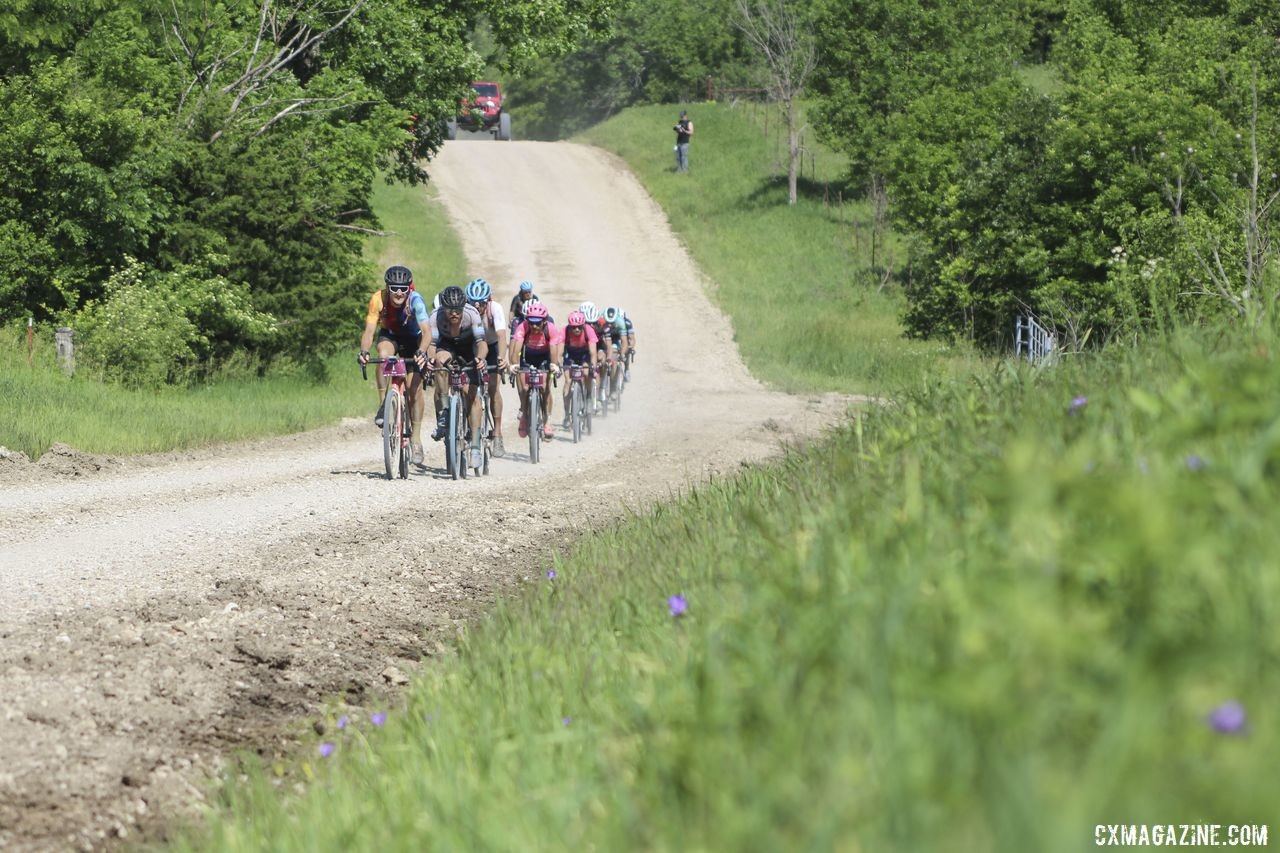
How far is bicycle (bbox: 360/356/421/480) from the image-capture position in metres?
14.3

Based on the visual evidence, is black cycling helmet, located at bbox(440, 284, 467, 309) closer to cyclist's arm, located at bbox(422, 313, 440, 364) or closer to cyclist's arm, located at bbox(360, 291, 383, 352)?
cyclist's arm, located at bbox(422, 313, 440, 364)

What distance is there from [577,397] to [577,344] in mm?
854

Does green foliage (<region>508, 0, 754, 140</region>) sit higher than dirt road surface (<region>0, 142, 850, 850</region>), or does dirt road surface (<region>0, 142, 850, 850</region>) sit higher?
green foliage (<region>508, 0, 754, 140</region>)

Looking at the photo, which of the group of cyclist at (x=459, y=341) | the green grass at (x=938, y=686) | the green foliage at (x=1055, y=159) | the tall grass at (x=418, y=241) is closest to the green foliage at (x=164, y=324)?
the group of cyclist at (x=459, y=341)

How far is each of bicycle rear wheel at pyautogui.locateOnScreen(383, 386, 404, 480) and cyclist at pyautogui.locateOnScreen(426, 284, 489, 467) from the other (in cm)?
51

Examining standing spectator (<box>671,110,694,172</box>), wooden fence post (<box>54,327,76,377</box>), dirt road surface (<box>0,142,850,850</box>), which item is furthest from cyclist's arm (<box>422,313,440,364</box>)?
standing spectator (<box>671,110,694,172</box>)

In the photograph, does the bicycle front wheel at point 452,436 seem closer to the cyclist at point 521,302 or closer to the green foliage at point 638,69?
the cyclist at point 521,302

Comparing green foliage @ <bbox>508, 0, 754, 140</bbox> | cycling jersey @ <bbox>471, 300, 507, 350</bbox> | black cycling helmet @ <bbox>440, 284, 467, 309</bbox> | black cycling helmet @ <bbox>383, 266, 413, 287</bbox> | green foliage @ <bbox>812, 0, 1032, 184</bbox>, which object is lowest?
cycling jersey @ <bbox>471, 300, 507, 350</bbox>

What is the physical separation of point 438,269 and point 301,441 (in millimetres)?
23337

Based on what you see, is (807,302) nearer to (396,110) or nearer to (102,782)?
(396,110)

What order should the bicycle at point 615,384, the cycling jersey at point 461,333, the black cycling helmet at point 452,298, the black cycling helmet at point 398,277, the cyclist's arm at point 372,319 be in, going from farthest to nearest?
the bicycle at point 615,384, the cycling jersey at point 461,333, the black cycling helmet at point 452,298, the black cycling helmet at point 398,277, the cyclist's arm at point 372,319

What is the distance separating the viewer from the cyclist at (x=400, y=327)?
14198mm

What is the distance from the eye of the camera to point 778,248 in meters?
45.2

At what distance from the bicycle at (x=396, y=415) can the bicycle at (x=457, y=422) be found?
1.32 feet
